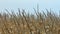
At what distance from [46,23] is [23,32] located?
483 mm

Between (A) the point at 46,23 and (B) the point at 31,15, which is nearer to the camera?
(A) the point at 46,23

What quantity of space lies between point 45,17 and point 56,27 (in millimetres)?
551

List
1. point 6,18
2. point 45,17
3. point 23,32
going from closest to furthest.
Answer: point 23,32 < point 45,17 < point 6,18

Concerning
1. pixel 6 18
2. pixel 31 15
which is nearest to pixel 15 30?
pixel 31 15

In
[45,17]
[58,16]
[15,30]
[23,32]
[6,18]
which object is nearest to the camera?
[23,32]

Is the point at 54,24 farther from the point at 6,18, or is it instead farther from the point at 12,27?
the point at 6,18

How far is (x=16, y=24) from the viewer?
3586 mm

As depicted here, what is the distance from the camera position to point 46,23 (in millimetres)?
3506

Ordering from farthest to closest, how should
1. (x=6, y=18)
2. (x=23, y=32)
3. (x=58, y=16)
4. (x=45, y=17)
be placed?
(x=6, y=18)
(x=58, y=16)
(x=45, y=17)
(x=23, y=32)

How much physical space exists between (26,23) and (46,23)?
13.2 inches

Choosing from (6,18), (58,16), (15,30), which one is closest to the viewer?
(15,30)

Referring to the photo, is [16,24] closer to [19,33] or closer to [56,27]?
[19,33]

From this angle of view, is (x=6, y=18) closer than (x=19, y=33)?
No

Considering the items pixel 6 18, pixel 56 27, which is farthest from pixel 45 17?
pixel 6 18
